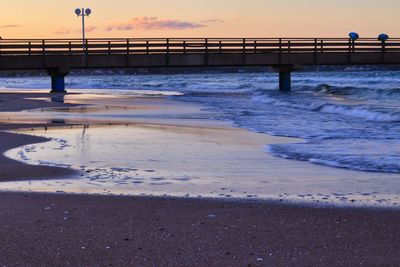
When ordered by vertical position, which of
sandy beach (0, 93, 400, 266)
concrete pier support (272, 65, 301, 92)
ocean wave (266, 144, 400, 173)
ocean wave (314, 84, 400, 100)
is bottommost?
ocean wave (314, 84, 400, 100)

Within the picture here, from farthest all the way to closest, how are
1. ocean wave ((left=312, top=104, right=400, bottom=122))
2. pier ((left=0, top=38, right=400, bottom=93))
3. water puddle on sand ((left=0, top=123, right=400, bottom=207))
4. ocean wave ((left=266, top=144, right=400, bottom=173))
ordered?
pier ((left=0, top=38, right=400, bottom=93))
ocean wave ((left=312, top=104, right=400, bottom=122))
ocean wave ((left=266, top=144, right=400, bottom=173))
water puddle on sand ((left=0, top=123, right=400, bottom=207))

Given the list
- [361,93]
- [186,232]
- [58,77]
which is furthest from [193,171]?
[361,93]

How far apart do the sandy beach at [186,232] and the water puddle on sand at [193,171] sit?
25.3 inches

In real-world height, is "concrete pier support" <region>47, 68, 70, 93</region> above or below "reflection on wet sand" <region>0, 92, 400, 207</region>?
above

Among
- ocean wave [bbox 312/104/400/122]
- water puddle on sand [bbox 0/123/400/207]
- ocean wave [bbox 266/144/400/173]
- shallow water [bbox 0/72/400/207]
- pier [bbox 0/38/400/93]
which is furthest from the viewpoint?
pier [bbox 0/38/400/93]

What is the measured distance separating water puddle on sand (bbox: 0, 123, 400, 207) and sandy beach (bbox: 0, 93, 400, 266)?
2.11 feet

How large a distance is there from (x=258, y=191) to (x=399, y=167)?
2.89 metres

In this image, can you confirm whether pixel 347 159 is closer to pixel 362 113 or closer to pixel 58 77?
pixel 362 113

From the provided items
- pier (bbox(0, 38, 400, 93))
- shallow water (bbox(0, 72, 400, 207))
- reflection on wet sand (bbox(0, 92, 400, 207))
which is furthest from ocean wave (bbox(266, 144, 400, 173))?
pier (bbox(0, 38, 400, 93))

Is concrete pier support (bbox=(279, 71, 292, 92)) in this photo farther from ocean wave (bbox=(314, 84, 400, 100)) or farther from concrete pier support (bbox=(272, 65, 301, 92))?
ocean wave (bbox=(314, 84, 400, 100))

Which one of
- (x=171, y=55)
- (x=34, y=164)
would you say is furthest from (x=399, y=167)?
(x=171, y=55)

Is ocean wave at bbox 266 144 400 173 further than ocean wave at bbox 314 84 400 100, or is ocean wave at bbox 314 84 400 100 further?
ocean wave at bbox 314 84 400 100

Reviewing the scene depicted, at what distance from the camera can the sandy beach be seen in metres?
5.11

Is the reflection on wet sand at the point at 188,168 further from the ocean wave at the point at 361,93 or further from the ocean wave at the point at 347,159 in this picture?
the ocean wave at the point at 361,93
